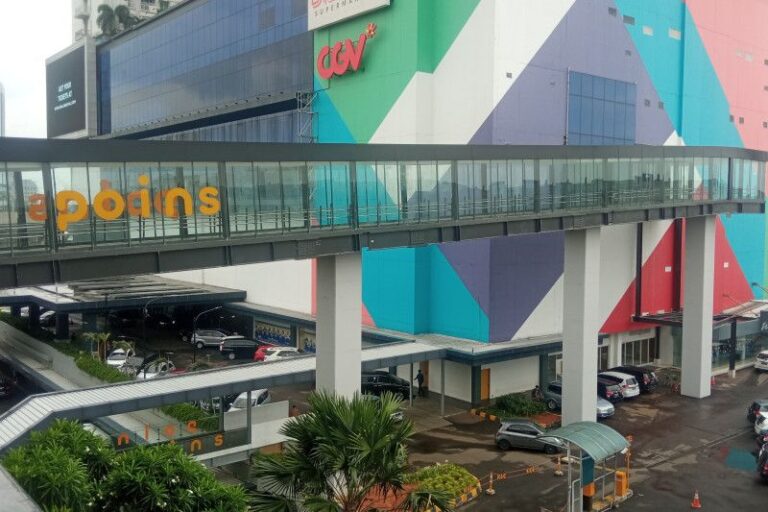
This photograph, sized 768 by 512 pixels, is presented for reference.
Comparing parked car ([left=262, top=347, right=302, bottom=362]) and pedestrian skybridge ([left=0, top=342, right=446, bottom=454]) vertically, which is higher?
pedestrian skybridge ([left=0, top=342, right=446, bottom=454])

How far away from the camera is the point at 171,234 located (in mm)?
18781

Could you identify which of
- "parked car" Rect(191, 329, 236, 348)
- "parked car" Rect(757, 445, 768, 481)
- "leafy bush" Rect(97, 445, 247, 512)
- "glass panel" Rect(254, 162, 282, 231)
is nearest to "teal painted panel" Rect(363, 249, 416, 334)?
"parked car" Rect(191, 329, 236, 348)

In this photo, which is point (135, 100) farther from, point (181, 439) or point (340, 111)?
point (181, 439)

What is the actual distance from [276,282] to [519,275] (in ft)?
60.6

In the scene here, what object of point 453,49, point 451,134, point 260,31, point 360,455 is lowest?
point 360,455

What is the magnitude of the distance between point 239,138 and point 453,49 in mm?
22761

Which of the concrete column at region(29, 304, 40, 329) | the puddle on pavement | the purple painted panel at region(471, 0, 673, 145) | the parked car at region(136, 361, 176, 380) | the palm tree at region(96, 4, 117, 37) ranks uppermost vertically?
Result: the palm tree at region(96, 4, 117, 37)

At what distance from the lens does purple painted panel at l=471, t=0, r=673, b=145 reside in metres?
35.4

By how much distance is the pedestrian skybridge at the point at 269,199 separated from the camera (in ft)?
54.3

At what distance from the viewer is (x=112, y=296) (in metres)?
48.8

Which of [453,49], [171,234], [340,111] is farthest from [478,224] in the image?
[340,111]

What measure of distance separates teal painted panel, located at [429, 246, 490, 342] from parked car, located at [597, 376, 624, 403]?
20.3 feet

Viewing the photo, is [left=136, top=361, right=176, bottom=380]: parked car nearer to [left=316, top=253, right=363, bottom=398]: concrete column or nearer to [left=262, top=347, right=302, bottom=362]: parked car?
[left=262, top=347, right=302, bottom=362]: parked car

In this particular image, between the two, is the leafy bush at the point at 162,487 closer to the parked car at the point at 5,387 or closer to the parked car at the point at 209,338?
the parked car at the point at 5,387
